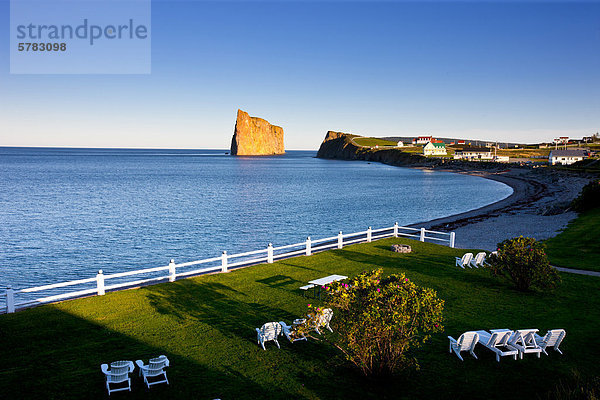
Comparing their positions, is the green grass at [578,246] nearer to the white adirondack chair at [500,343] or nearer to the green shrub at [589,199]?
the green shrub at [589,199]

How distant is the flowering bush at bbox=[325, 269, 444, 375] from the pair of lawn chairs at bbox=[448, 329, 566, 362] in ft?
5.49

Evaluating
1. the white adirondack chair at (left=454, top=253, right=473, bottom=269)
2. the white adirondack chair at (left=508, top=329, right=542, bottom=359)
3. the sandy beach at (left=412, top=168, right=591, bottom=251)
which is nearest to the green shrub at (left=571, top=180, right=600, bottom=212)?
the sandy beach at (left=412, top=168, right=591, bottom=251)

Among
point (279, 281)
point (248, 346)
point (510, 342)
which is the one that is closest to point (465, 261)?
point (510, 342)

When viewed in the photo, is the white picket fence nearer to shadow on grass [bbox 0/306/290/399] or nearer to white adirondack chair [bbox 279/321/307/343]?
shadow on grass [bbox 0/306/290/399]

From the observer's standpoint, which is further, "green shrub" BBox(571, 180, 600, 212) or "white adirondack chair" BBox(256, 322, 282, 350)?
"green shrub" BBox(571, 180, 600, 212)

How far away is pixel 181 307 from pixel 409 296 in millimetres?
8197

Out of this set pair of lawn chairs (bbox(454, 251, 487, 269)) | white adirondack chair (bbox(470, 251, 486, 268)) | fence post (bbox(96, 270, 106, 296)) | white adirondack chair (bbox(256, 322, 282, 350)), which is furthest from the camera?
white adirondack chair (bbox(470, 251, 486, 268))

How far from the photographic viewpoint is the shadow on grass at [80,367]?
8188mm

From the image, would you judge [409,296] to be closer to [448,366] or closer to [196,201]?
[448,366]

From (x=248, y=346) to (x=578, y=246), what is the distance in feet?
74.4

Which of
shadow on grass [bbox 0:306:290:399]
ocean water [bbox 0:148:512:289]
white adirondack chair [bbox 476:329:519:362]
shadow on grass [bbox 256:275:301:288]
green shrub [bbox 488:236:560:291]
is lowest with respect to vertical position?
ocean water [bbox 0:148:512:289]

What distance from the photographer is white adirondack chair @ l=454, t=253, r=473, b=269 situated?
722 inches

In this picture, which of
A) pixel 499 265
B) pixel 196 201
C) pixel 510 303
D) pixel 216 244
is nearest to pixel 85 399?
pixel 510 303

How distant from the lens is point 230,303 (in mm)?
13609
